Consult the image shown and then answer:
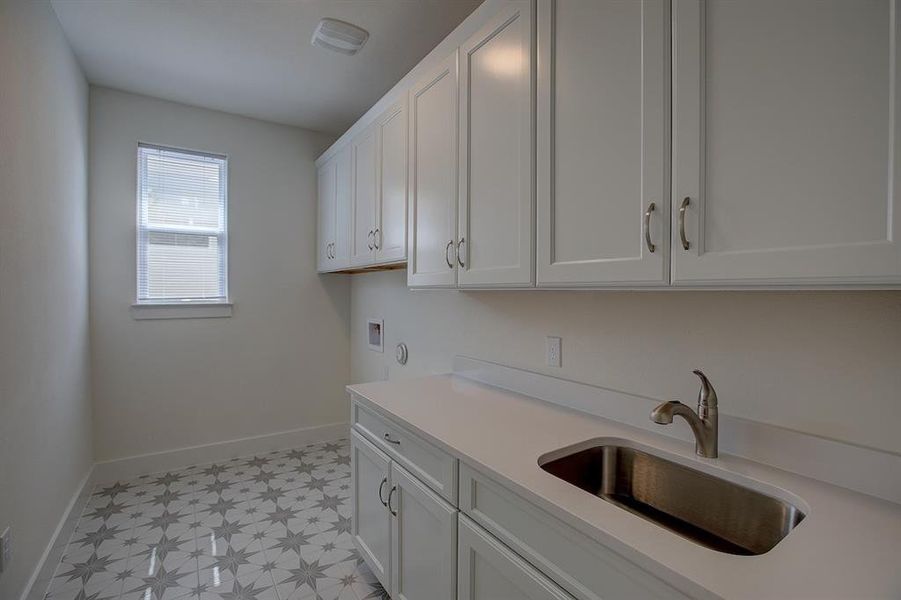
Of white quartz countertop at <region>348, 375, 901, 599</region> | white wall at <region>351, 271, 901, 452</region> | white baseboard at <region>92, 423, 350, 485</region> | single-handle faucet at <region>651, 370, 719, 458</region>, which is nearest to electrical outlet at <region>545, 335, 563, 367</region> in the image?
white wall at <region>351, 271, 901, 452</region>

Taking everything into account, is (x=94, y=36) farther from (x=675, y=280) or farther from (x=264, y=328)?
(x=675, y=280)

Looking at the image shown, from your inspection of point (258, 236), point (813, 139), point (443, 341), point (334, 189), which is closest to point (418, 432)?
point (443, 341)

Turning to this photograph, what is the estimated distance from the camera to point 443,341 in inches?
98.9

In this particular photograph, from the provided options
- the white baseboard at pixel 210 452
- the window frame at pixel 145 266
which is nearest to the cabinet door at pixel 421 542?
the white baseboard at pixel 210 452

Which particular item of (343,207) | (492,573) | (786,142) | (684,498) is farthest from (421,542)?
(343,207)

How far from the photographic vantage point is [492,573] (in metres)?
1.15

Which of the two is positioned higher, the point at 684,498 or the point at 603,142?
the point at 603,142

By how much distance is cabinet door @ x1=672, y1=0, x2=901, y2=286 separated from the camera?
75 cm

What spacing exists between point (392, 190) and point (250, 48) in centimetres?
113

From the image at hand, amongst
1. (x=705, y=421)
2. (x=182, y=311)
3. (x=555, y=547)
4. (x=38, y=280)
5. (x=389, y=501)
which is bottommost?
(x=389, y=501)

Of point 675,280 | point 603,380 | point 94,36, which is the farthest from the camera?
point 94,36

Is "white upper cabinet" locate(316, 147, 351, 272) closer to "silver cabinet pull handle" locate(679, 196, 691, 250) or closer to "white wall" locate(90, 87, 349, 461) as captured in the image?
"white wall" locate(90, 87, 349, 461)

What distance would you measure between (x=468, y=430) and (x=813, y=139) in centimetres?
114

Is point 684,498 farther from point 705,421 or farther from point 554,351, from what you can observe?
point 554,351
